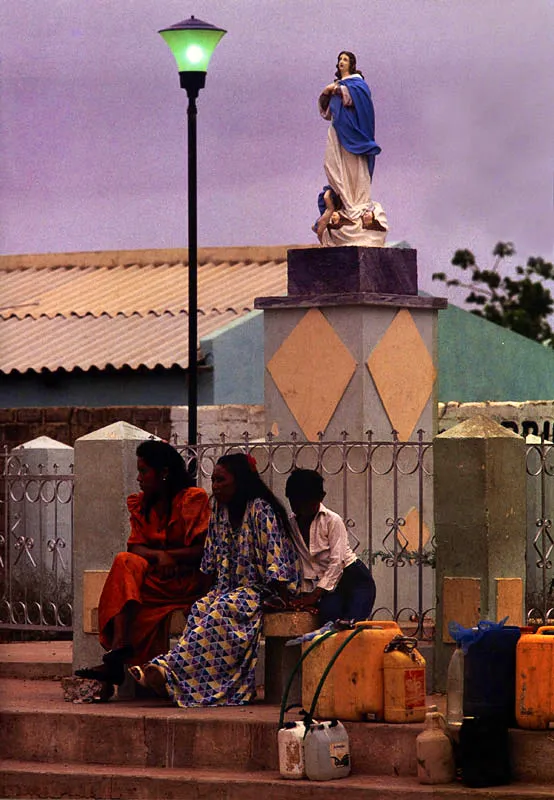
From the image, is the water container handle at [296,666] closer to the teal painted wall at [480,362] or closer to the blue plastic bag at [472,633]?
the blue plastic bag at [472,633]

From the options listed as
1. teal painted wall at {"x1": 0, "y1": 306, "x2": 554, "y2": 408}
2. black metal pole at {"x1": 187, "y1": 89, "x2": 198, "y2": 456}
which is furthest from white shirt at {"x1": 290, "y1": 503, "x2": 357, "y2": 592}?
teal painted wall at {"x1": 0, "y1": 306, "x2": 554, "y2": 408}

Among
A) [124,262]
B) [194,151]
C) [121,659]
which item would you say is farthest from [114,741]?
[124,262]

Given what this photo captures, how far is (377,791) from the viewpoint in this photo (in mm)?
10305

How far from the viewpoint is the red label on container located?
10.8 meters

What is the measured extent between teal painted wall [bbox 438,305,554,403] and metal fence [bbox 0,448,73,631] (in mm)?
7333

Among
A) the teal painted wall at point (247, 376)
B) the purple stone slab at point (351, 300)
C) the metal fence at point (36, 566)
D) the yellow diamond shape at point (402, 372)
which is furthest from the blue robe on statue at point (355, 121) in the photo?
the teal painted wall at point (247, 376)

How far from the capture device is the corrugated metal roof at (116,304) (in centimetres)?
2342

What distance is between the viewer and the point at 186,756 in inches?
442

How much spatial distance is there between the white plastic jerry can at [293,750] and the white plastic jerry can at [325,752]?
0.03 metres

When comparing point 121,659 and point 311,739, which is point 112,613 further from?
point 311,739

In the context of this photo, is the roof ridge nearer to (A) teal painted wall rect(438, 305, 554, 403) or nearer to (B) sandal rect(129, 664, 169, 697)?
(A) teal painted wall rect(438, 305, 554, 403)

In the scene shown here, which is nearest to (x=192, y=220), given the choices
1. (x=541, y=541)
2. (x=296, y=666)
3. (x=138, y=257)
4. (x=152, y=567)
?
(x=541, y=541)

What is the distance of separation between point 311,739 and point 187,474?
234cm

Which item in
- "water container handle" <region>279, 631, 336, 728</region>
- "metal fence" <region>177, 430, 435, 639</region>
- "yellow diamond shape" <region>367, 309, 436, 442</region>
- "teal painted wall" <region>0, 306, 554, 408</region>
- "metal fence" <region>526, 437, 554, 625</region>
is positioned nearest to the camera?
"water container handle" <region>279, 631, 336, 728</region>
